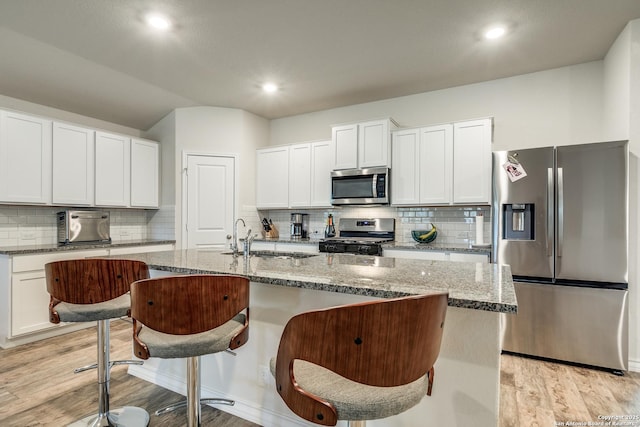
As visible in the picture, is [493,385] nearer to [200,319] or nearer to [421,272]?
[421,272]

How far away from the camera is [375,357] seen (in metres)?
0.83

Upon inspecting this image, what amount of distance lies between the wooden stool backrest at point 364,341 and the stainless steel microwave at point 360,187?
3042 mm

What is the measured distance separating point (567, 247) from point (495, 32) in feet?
6.13

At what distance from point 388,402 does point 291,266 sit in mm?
1001

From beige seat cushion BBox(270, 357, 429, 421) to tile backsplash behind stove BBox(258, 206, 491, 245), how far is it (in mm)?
3046

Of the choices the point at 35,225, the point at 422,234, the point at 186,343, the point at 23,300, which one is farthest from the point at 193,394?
the point at 35,225

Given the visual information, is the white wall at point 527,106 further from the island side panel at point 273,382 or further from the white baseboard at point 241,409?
the white baseboard at point 241,409

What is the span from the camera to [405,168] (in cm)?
383

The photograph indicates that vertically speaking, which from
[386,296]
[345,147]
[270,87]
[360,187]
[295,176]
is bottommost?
[386,296]

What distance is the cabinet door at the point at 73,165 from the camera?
3.59 meters

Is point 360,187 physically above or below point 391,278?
above

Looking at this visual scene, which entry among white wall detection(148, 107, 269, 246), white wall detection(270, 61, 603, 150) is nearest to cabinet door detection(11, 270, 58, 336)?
→ white wall detection(148, 107, 269, 246)

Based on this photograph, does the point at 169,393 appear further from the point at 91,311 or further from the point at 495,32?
the point at 495,32

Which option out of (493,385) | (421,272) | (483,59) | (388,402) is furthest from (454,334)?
(483,59)
